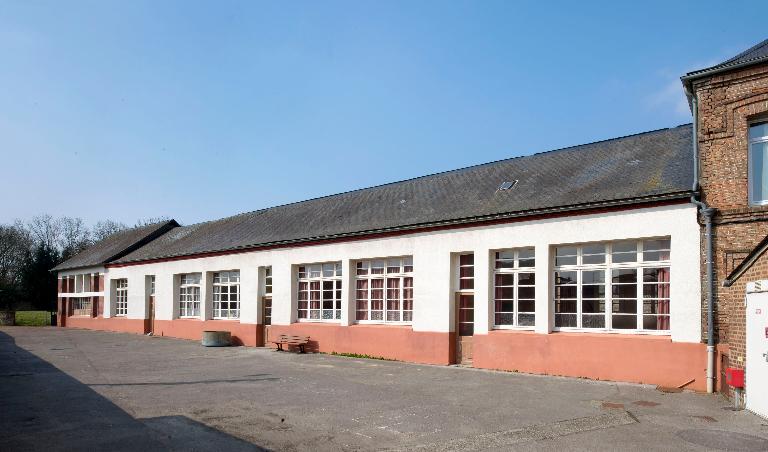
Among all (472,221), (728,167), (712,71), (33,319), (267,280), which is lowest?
(33,319)

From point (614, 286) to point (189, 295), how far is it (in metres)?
21.6

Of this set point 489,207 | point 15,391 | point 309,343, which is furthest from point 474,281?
point 15,391

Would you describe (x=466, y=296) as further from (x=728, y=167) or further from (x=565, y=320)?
(x=728, y=167)

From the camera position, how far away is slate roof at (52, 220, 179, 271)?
38781 mm

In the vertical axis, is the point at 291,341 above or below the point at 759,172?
below

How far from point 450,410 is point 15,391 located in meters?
8.99

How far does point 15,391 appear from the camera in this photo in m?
13.1

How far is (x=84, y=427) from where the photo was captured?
941 cm

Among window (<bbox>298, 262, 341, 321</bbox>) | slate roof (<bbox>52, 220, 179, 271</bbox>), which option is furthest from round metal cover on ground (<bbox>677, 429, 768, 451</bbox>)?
slate roof (<bbox>52, 220, 179, 271</bbox>)

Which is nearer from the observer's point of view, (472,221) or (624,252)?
(624,252)

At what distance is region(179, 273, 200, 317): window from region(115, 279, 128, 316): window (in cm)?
732

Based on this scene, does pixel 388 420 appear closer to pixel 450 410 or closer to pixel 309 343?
pixel 450 410

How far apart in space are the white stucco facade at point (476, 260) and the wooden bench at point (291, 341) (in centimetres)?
68

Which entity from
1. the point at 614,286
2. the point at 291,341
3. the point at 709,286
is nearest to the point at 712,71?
the point at 709,286
